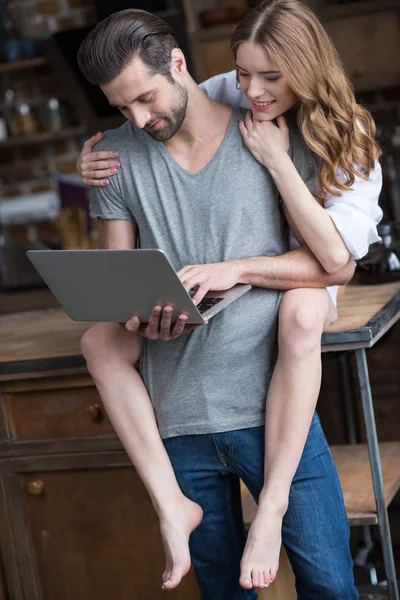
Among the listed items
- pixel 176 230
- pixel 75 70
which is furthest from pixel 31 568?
pixel 75 70

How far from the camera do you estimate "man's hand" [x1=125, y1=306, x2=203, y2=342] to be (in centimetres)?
182

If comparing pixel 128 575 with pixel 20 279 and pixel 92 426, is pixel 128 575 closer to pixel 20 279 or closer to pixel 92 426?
pixel 92 426

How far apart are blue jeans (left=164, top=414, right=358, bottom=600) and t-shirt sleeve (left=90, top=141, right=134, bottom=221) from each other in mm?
481

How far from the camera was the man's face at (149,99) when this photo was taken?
1867mm

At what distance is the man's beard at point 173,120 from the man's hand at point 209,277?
28 cm

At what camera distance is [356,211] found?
1.87 meters

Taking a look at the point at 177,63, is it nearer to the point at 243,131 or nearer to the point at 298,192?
the point at 243,131

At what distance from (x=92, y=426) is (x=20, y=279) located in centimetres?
125

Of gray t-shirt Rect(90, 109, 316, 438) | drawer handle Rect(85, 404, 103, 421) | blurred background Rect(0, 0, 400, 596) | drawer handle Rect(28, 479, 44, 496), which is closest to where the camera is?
gray t-shirt Rect(90, 109, 316, 438)

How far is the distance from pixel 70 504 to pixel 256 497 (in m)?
0.68

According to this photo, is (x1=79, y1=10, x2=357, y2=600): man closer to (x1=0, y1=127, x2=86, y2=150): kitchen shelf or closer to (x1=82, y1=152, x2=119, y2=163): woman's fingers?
(x1=82, y1=152, x2=119, y2=163): woman's fingers

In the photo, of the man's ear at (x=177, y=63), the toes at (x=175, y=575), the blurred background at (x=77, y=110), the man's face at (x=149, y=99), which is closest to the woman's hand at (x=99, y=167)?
the man's face at (x=149, y=99)

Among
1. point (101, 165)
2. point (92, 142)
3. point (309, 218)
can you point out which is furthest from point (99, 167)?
point (309, 218)

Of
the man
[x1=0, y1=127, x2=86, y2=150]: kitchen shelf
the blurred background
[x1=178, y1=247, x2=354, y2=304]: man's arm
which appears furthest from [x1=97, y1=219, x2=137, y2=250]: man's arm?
[x1=0, y1=127, x2=86, y2=150]: kitchen shelf
